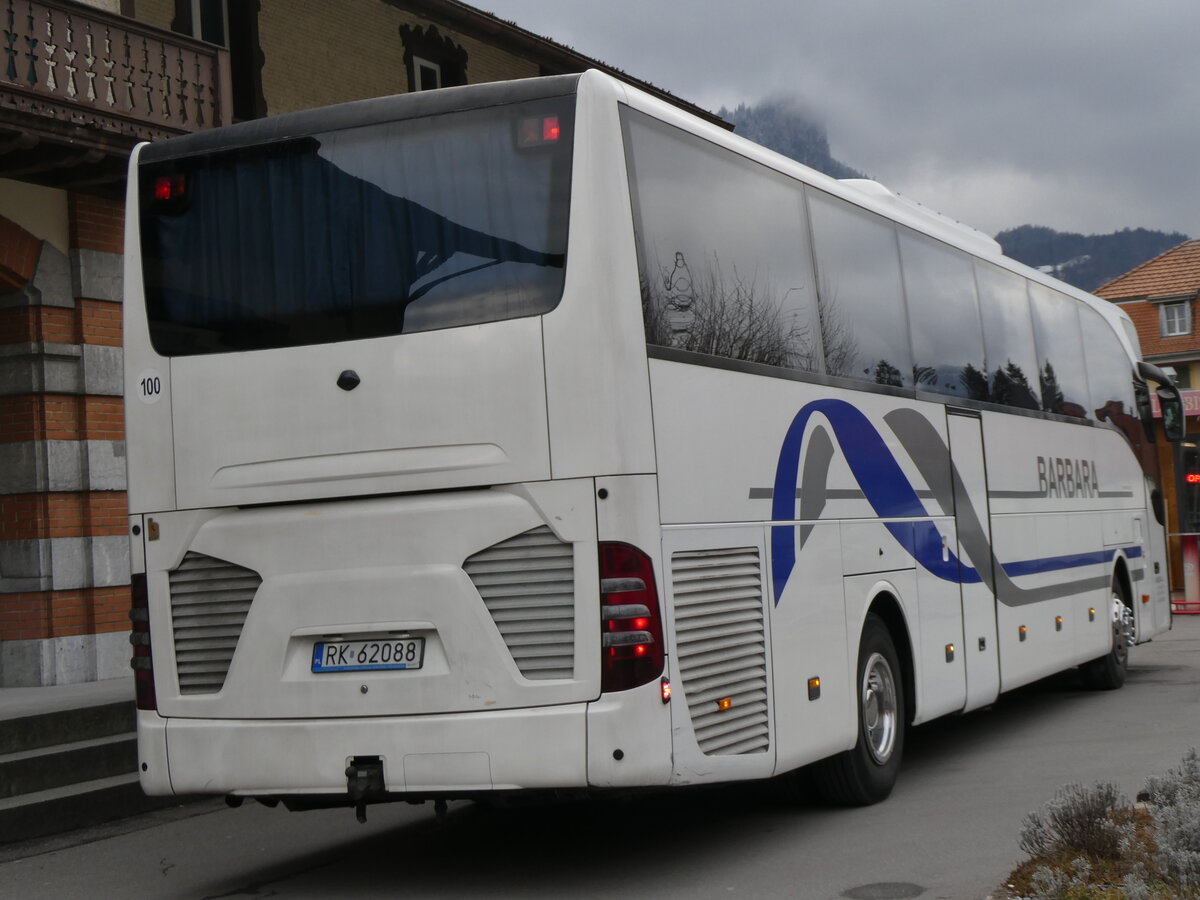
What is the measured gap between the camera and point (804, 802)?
9.48m

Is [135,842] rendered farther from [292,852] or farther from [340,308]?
[340,308]

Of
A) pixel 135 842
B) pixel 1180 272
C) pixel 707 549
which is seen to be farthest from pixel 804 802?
pixel 1180 272

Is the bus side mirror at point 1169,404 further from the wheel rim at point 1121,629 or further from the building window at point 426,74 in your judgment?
the building window at point 426,74

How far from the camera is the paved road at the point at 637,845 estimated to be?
24.5 ft

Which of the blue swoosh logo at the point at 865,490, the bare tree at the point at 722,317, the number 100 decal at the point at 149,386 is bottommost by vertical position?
the blue swoosh logo at the point at 865,490

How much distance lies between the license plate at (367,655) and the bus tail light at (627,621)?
86 centimetres

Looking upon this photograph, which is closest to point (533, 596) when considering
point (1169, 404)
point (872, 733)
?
point (872, 733)

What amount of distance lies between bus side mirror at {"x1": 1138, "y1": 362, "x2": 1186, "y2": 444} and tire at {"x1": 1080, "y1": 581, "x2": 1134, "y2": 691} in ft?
8.51

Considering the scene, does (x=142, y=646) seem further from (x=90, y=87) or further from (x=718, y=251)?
(x=90, y=87)

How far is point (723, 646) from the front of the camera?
25.0ft

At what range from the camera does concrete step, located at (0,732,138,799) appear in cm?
1018

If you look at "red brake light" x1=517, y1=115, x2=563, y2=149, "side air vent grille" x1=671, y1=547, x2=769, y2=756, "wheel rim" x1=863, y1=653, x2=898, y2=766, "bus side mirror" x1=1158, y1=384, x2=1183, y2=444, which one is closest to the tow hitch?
"side air vent grille" x1=671, y1=547, x2=769, y2=756

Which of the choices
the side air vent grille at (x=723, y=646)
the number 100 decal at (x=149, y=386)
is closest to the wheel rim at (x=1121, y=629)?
the side air vent grille at (x=723, y=646)

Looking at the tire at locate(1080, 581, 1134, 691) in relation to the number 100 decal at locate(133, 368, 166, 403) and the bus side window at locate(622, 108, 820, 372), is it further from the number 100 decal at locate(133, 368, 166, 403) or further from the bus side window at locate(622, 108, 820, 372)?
the number 100 decal at locate(133, 368, 166, 403)
